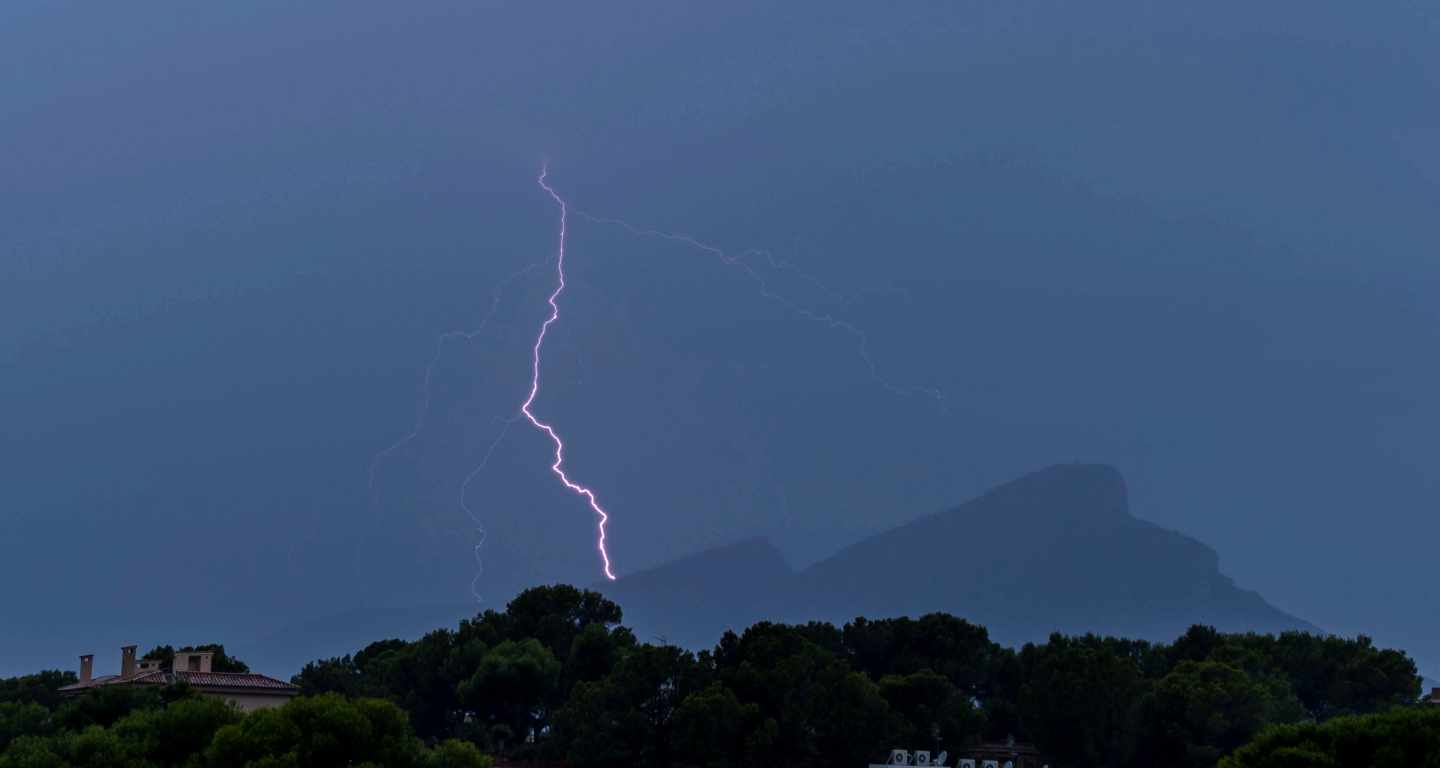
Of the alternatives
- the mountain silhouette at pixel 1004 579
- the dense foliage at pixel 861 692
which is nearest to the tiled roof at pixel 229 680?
the dense foliage at pixel 861 692

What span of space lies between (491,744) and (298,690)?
6014mm

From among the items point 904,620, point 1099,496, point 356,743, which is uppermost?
point 1099,496

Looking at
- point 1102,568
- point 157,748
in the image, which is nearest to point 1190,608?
point 1102,568

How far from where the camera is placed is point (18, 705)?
134 feet

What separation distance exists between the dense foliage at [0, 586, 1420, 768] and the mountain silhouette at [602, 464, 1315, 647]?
11086 centimetres

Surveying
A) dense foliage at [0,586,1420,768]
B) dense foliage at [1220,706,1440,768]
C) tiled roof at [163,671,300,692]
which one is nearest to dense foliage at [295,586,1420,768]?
dense foliage at [0,586,1420,768]

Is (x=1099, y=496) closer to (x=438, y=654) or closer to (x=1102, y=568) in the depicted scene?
(x=1102, y=568)

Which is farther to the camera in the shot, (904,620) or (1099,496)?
(1099,496)

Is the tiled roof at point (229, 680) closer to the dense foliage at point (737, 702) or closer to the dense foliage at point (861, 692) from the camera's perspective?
the dense foliage at point (737, 702)

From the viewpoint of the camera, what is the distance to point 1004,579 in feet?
602

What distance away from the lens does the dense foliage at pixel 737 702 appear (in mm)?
30266

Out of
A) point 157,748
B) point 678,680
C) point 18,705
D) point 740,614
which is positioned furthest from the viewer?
point 740,614

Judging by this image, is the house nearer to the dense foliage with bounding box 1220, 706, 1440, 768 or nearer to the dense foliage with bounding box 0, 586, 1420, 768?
the dense foliage with bounding box 0, 586, 1420, 768

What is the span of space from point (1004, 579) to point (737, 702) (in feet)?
478
